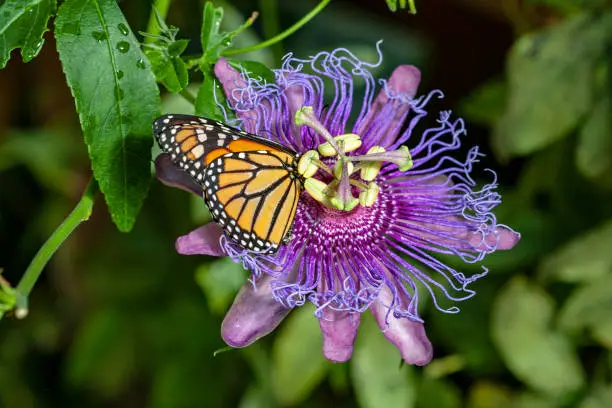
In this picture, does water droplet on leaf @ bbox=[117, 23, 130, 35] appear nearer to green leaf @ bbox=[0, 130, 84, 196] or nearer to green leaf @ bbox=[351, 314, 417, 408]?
green leaf @ bbox=[351, 314, 417, 408]

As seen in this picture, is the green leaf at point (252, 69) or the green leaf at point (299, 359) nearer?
the green leaf at point (252, 69)

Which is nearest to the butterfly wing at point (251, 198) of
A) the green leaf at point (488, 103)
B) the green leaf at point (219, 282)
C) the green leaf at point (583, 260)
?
the green leaf at point (219, 282)

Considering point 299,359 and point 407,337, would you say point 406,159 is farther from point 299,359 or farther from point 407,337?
point 299,359

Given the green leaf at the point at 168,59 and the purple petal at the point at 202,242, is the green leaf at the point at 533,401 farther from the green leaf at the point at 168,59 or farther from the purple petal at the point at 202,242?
the green leaf at the point at 168,59

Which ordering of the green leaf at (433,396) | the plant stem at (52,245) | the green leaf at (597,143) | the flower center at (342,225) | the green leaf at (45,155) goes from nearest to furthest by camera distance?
the plant stem at (52,245)
the flower center at (342,225)
the green leaf at (597,143)
the green leaf at (433,396)
the green leaf at (45,155)

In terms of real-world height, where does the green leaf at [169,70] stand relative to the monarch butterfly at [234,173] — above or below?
above

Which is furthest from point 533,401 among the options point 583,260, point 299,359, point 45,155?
point 45,155

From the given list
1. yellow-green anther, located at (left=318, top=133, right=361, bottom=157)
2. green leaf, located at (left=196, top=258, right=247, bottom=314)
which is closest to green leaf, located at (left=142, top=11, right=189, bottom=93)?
yellow-green anther, located at (left=318, top=133, right=361, bottom=157)
